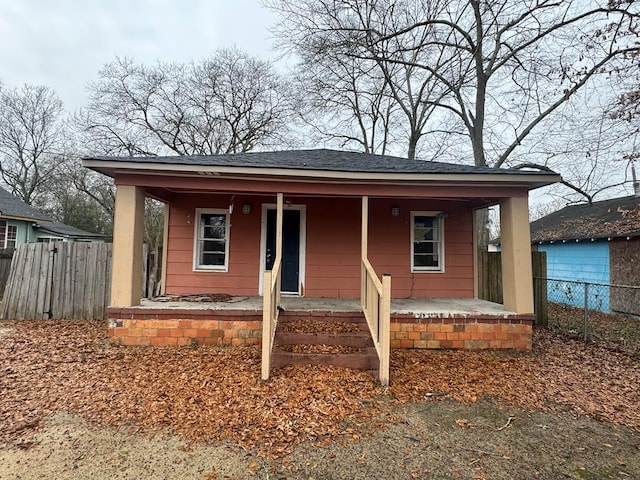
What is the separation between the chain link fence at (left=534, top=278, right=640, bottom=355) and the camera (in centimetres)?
574

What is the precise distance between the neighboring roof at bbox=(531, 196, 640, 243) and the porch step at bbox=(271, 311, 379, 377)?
7.51m

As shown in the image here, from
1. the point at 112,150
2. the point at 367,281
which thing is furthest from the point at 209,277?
the point at 112,150

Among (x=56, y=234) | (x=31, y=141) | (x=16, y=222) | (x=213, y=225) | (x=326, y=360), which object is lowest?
(x=326, y=360)

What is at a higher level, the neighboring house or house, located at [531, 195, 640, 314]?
the neighboring house

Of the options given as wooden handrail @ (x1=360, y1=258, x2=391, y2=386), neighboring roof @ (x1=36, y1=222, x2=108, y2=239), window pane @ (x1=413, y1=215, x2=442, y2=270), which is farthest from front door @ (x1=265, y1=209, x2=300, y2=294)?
neighboring roof @ (x1=36, y1=222, x2=108, y2=239)

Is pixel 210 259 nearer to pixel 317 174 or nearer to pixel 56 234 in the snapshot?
pixel 317 174

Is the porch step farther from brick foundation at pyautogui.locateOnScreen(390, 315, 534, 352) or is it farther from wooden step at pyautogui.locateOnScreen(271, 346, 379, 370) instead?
brick foundation at pyautogui.locateOnScreen(390, 315, 534, 352)

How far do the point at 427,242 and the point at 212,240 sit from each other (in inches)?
179

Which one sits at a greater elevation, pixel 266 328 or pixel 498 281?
pixel 498 281

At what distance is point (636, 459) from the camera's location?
8.18 ft

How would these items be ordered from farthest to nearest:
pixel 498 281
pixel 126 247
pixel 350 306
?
pixel 498 281 < pixel 350 306 < pixel 126 247

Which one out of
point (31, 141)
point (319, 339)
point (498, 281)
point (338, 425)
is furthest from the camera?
point (31, 141)

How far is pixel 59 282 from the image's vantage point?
673 centimetres

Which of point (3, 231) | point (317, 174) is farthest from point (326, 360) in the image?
point (3, 231)
